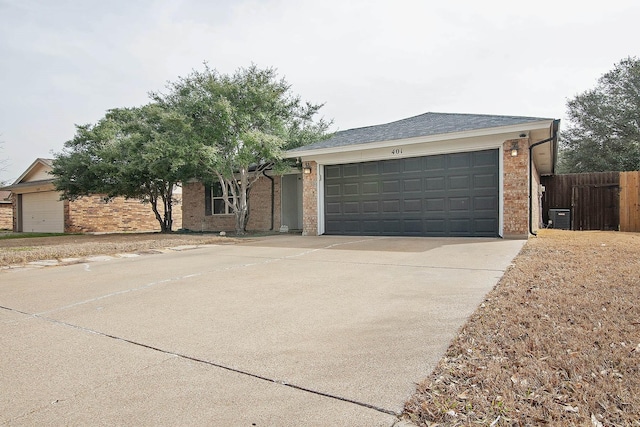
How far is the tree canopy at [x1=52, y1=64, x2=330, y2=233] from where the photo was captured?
10789 millimetres

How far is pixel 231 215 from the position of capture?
50.4 ft

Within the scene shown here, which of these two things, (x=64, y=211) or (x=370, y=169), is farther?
(x=64, y=211)

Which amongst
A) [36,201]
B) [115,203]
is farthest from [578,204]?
[36,201]

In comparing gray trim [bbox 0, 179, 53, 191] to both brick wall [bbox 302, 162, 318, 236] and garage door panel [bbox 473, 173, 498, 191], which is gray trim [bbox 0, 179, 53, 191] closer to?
brick wall [bbox 302, 162, 318, 236]

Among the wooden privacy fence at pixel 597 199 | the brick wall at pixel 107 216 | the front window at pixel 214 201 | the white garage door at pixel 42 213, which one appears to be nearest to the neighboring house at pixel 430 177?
the wooden privacy fence at pixel 597 199

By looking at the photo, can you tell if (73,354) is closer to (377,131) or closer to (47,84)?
(377,131)

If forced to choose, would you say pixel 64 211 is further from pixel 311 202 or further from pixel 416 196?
pixel 416 196

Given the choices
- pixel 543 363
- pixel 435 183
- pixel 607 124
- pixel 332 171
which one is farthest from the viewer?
pixel 607 124

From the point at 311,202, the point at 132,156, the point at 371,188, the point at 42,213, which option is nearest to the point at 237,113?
the point at 311,202

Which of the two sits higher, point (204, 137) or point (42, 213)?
point (204, 137)

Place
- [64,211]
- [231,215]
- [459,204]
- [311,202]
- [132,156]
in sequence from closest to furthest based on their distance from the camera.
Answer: [459,204]
[311,202]
[132,156]
[231,215]
[64,211]

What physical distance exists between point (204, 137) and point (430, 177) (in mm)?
6671

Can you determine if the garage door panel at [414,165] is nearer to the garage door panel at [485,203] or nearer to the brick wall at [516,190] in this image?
the garage door panel at [485,203]

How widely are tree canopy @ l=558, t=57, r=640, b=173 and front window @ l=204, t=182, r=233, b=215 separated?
19.9 metres
